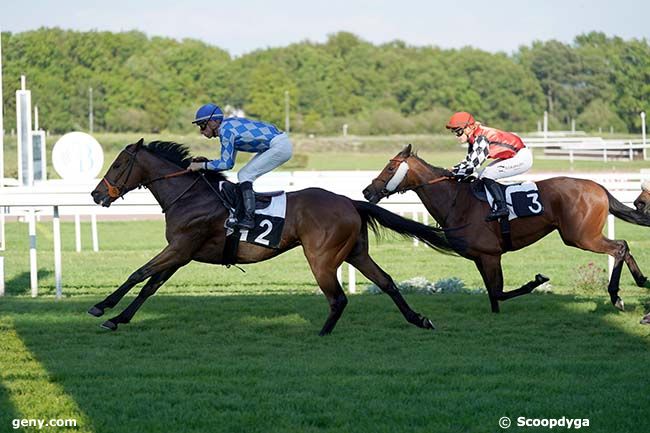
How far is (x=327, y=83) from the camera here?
77375 millimetres

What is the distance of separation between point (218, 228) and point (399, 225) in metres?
1.29

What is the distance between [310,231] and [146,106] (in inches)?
2489

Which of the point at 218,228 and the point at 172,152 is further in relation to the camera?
the point at 172,152

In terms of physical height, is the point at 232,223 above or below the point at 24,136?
below

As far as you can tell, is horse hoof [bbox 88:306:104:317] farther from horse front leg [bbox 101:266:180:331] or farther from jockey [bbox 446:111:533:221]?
jockey [bbox 446:111:533:221]

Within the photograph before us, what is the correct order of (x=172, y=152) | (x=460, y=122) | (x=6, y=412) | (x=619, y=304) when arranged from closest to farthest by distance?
(x=6, y=412), (x=172, y=152), (x=619, y=304), (x=460, y=122)

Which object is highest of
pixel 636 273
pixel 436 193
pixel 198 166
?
pixel 198 166

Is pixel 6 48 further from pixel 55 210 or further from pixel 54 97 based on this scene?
pixel 55 210

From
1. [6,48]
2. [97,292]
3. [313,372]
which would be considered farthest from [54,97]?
[313,372]

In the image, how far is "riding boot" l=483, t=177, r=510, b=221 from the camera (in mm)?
8172

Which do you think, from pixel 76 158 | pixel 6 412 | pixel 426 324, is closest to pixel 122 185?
pixel 426 324

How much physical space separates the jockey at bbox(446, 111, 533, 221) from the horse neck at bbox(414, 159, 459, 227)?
12cm

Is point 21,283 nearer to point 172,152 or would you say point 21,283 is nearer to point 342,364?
point 172,152

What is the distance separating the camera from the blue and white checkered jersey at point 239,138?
7.25 meters
